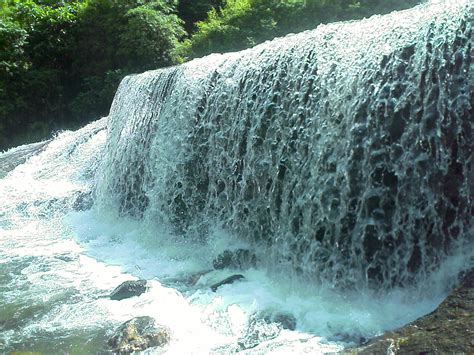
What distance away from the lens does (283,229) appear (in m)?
5.36

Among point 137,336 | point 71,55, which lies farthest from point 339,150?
point 71,55

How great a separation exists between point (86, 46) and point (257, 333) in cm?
1390

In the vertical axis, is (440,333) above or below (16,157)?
below

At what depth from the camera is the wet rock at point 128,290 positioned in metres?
5.24

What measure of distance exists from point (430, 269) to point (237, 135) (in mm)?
2845

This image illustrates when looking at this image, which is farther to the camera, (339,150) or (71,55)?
(71,55)

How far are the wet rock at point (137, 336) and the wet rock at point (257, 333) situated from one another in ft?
2.10

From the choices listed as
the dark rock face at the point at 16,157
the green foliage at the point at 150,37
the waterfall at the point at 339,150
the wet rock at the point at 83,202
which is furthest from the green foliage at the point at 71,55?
the waterfall at the point at 339,150

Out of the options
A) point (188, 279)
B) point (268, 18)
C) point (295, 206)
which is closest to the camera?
point (295, 206)

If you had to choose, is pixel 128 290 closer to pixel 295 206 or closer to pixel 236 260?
pixel 236 260

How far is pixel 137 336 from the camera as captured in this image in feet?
13.8

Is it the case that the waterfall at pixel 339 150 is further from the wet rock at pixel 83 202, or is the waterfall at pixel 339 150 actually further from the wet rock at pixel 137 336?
the wet rock at pixel 83 202

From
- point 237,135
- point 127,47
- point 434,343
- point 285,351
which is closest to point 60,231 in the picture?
point 237,135

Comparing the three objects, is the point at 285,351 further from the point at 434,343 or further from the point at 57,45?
the point at 57,45
